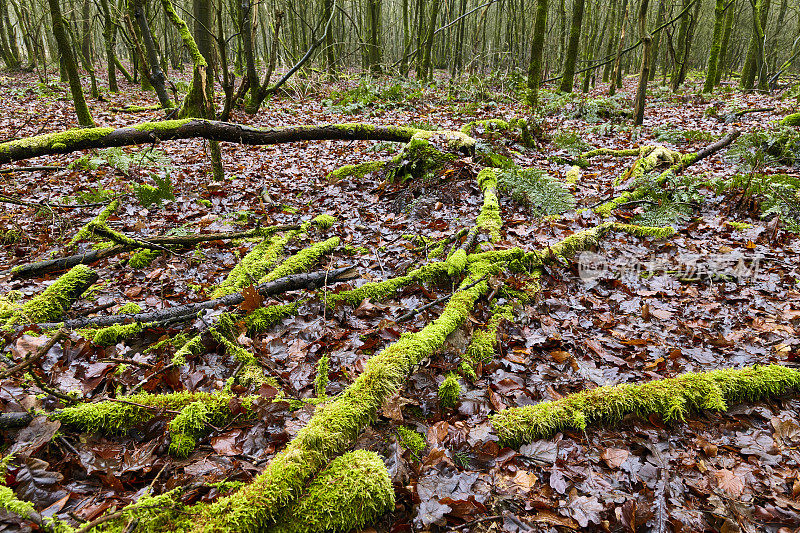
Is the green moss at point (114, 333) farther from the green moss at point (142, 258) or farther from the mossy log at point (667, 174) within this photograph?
the mossy log at point (667, 174)

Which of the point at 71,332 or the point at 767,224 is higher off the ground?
the point at 767,224

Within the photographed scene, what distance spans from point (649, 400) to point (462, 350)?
1.18 meters

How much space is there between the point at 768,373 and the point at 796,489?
0.86 metres

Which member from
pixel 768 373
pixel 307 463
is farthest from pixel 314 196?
pixel 768 373

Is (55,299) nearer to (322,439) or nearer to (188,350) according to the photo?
(188,350)

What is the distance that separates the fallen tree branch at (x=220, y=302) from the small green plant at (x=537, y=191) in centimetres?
277

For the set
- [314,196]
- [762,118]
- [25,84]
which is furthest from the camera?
[25,84]

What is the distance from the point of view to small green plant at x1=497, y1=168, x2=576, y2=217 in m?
5.10

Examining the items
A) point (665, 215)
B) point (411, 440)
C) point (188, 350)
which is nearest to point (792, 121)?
point (665, 215)

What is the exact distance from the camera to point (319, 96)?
13.6 metres

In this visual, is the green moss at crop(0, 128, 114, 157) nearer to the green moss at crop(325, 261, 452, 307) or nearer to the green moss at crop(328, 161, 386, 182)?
the green moss at crop(328, 161, 386, 182)

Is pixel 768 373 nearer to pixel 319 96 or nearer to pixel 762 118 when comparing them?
pixel 762 118

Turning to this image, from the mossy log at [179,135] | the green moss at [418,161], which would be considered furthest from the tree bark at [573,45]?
the green moss at [418,161]

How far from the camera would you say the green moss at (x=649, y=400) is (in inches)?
88.5
